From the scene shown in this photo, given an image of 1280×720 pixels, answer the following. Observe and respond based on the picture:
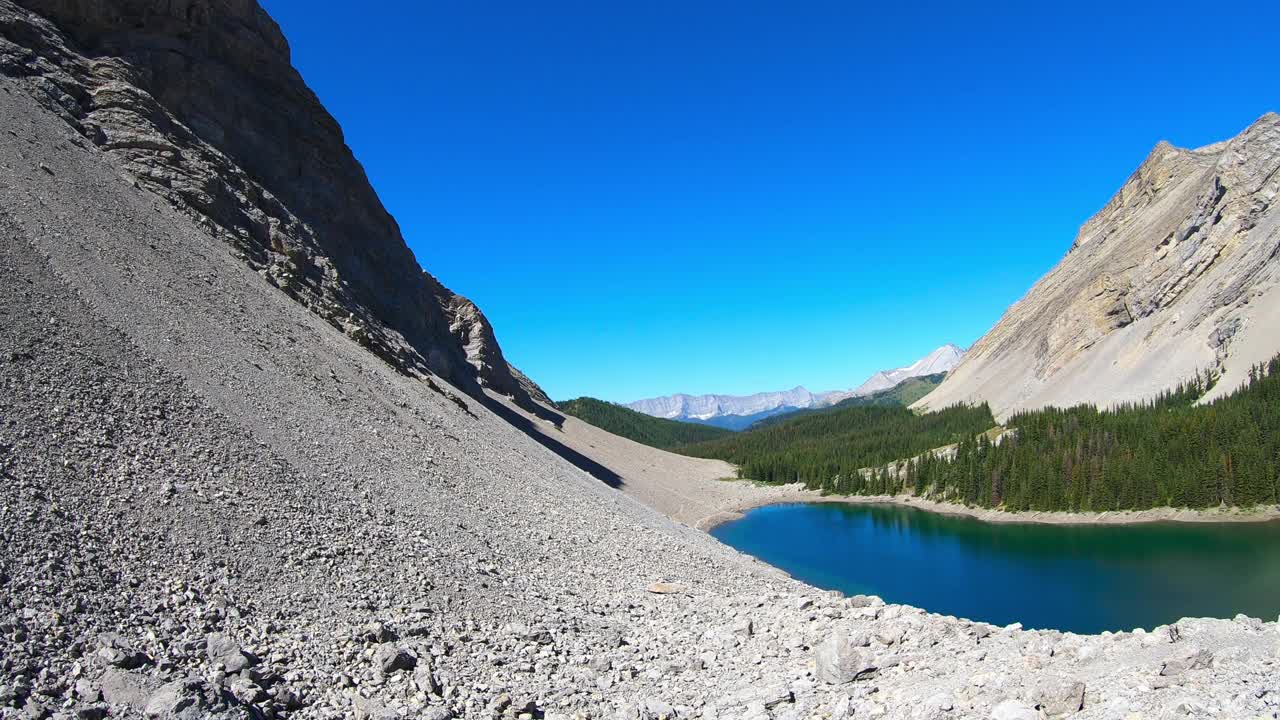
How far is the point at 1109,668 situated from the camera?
32.3 feet

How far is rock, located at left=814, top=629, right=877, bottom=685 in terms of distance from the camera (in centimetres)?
1199

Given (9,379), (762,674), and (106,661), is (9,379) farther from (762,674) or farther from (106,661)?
(762,674)

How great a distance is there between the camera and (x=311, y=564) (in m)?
13.2

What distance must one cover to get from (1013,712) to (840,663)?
143 inches

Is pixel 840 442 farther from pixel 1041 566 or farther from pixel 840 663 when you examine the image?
pixel 840 663

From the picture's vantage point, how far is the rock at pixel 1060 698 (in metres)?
8.72

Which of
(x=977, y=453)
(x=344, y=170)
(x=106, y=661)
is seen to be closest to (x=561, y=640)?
(x=106, y=661)

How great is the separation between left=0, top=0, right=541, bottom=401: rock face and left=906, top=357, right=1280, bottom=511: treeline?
59.5 meters

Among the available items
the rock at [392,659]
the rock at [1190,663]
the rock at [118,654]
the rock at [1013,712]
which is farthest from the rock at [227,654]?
the rock at [1190,663]

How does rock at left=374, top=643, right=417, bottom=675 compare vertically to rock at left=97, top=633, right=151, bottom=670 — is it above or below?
below

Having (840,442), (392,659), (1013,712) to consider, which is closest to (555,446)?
(392,659)

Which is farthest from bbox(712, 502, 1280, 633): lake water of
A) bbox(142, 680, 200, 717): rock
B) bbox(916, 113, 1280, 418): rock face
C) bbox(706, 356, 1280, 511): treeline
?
bbox(916, 113, 1280, 418): rock face

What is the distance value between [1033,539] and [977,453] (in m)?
24.3

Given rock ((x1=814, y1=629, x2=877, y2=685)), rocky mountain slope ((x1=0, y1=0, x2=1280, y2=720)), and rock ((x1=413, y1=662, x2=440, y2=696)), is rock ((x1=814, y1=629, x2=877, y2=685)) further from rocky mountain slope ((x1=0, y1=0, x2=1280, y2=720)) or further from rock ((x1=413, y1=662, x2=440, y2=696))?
rock ((x1=413, y1=662, x2=440, y2=696))
